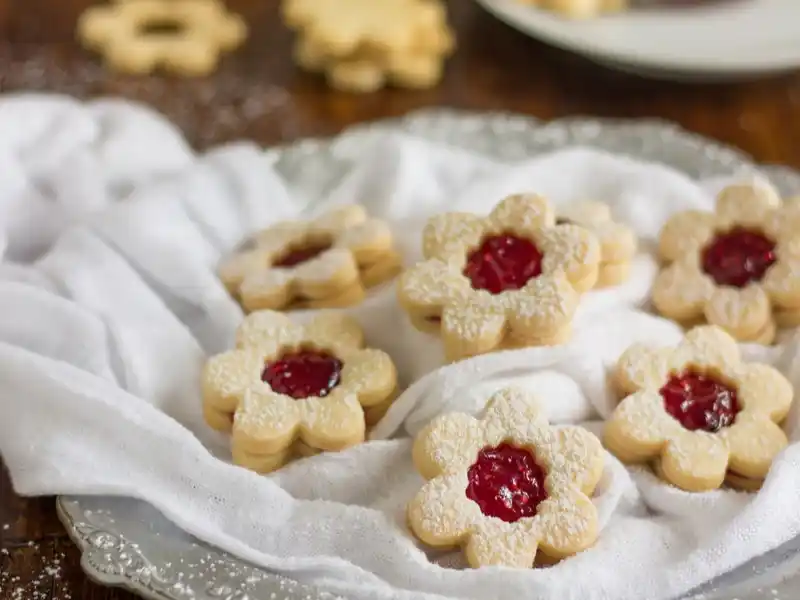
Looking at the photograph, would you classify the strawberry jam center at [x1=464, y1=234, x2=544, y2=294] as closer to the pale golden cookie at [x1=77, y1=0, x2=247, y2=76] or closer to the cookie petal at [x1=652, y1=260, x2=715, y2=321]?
the cookie petal at [x1=652, y1=260, x2=715, y2=321]

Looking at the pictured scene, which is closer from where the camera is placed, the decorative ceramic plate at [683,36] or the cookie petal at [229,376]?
the cookie petal at [229,376]

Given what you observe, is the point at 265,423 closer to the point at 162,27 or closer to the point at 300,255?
the point at 300,255

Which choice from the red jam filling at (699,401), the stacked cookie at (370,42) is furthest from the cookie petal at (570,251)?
the stacked cookie at (370,42)

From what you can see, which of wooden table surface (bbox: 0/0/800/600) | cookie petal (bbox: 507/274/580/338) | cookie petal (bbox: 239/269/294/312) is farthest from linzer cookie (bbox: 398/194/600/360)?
wooden table surface (bbox: 0/0/800/600)

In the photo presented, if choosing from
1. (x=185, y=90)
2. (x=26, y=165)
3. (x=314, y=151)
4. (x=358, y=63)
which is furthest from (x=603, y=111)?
(x=26, y=165)

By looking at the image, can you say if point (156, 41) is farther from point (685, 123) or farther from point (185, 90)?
point (685, 123)

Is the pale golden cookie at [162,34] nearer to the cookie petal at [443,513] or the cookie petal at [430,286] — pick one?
the cookie petal at [430,286]
